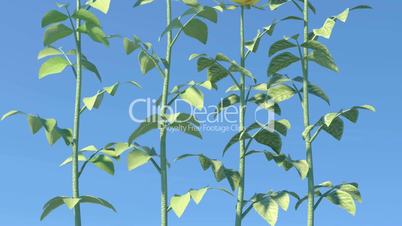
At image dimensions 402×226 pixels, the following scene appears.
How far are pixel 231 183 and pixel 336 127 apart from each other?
0.63 m

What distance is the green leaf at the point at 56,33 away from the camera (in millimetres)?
3152

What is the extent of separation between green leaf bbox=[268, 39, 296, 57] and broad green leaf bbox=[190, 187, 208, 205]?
0.83m

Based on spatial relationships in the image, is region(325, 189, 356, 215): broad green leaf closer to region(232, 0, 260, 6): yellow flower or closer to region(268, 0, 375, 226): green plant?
region(268, 0, 375, 226): green plant

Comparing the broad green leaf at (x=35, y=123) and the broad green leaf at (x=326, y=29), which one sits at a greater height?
the broad green leaf at (x=326, y=29)

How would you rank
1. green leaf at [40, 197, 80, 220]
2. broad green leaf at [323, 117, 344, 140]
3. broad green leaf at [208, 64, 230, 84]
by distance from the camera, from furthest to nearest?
1. broad green leaf at [208, 64, 230, 84]
2. broad green leaf at [323, 117, 344, 140]
3. green leaf at [40, 197, 80, 220]

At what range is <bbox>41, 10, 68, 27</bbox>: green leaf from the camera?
3109 mm

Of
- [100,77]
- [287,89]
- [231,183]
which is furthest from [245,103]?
[100,77]

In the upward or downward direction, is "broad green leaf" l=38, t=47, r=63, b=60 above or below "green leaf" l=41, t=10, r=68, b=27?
below

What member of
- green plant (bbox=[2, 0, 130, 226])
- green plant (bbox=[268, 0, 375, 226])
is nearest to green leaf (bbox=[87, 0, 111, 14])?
green plant (bbox=[2, 0, 130, 226])

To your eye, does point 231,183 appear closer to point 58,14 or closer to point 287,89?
point 287,89

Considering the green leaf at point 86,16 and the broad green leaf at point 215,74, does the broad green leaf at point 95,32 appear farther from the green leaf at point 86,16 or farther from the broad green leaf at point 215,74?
the broad green leaf at point 215,74

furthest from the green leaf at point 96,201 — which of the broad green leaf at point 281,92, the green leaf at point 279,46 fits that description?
the green leaf at point 279,46

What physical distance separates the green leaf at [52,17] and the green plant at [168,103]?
33 centimetres

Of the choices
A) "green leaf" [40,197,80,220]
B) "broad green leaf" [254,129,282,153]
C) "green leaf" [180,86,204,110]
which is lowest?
"green leaf" [40,197,80,220]
